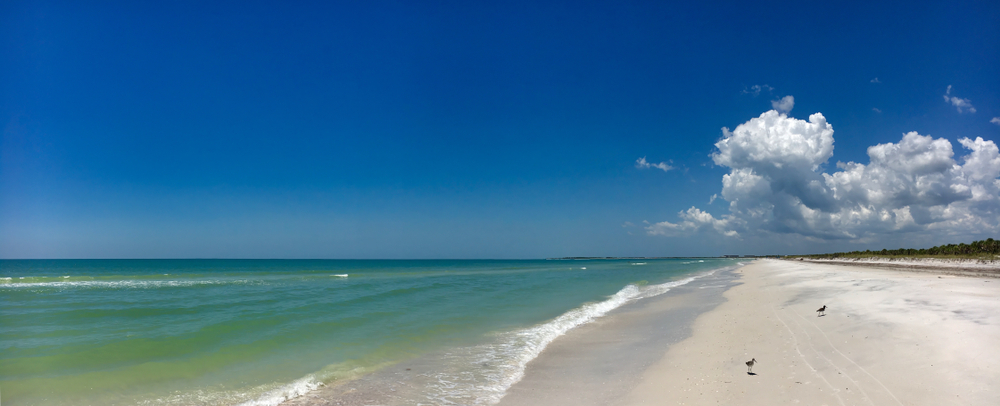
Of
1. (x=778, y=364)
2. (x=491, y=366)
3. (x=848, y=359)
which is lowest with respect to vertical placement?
(x=491, y=366)

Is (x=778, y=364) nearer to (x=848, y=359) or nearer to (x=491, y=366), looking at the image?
(x=848, y=359)

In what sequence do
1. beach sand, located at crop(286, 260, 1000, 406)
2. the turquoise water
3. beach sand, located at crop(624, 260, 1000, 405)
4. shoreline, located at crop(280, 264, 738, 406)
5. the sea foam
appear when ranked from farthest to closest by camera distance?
1. the turquoise water
2. the sea foam
3. shoreline, located at crop(280, 264, 738, 406)
4. beach sand, located at crop(286, 260, 1000, 406)
5. beach sand, located at crop(624, 260, 1000, 405)

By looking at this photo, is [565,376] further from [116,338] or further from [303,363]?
[116,338]

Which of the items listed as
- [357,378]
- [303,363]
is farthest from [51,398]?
[357,378]

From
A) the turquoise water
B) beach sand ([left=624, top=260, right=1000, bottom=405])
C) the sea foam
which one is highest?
beach sand ([left=624, top=260, right=1000, bottom=405])

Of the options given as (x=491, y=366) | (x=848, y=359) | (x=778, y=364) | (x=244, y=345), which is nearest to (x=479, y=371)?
(x=491, y=366)

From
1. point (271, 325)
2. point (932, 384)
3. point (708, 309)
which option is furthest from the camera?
point (708, 309)

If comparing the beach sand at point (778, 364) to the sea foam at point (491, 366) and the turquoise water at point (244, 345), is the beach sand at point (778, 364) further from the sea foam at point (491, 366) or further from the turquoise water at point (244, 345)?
the turquoise water at point (244, 345)

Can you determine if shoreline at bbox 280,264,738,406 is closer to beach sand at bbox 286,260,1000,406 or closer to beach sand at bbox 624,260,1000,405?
beach sand at bbox 286,260,1000,406

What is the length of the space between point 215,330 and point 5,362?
13.6 feet

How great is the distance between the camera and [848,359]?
7.02m

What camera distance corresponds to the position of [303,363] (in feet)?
29.5

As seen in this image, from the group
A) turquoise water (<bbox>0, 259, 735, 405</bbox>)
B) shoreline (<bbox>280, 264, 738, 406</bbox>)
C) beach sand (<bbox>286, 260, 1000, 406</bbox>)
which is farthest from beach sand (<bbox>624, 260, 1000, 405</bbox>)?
turquoise water (<bbox>0, 259, 735, 405</bbox>)

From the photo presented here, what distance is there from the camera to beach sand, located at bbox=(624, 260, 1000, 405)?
5496 mm
